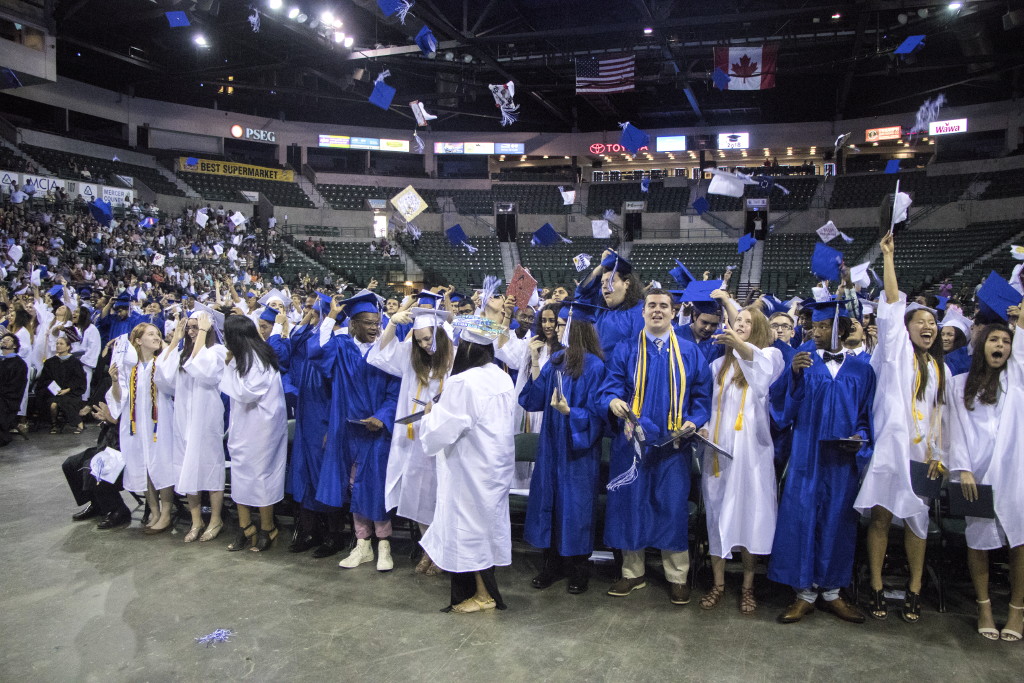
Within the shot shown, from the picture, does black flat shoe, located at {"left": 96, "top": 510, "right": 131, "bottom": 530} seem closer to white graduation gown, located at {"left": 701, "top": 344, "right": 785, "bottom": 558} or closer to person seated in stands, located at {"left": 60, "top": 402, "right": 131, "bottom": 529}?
person seated in stands, located at {"left": 60, "top": 402, "right": 131, "bottom": 529}

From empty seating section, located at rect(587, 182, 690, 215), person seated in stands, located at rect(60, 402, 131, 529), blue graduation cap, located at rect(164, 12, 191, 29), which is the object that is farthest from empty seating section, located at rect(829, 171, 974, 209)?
person seated in stands, located at rect(60, 402, 131, 529)

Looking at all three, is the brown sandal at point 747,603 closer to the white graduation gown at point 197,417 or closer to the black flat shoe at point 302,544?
the black flat shoe at point 302,544

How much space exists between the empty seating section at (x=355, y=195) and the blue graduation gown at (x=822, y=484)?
3077 centimetres

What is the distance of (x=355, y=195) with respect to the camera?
3438 centimetres

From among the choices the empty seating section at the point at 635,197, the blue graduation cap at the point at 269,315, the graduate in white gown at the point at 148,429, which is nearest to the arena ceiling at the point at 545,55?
the empty seating section at the point at 635,197

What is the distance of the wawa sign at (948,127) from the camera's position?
29328mm

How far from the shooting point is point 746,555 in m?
4.34

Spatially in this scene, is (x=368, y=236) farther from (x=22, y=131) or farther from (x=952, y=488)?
(x=952, y=488)

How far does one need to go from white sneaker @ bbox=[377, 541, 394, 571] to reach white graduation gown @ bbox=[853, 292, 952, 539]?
3129 mm

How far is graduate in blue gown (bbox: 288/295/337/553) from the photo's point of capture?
531 cm

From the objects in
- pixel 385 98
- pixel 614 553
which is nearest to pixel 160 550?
pixel 614 553

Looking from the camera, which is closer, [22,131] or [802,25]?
[802,25]

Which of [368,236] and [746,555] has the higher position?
[368,236]

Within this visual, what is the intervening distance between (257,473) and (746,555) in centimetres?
360
